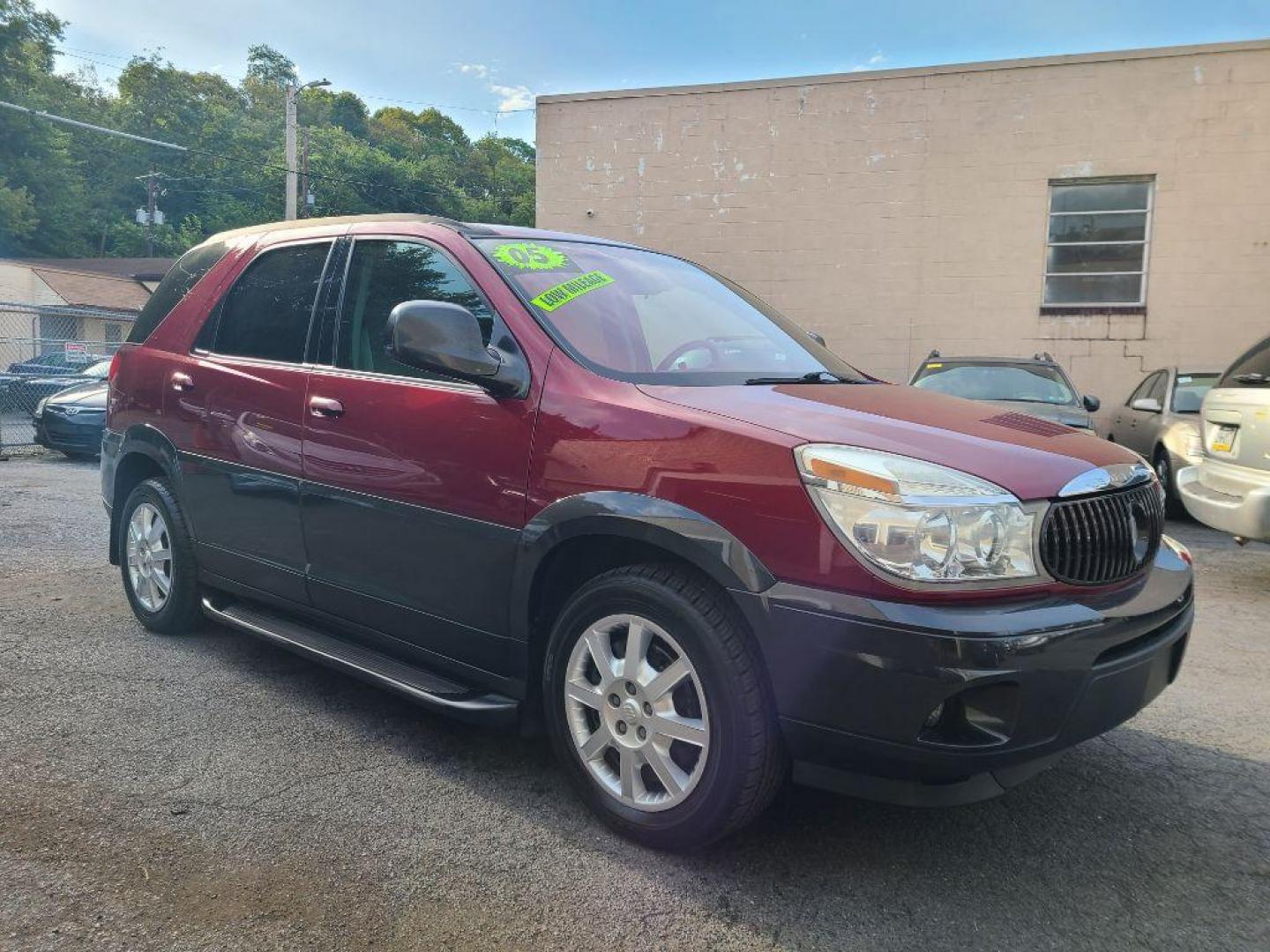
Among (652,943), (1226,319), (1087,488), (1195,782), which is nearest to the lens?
(652,943)

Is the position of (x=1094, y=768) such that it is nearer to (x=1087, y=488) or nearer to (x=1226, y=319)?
(x=1087, y=488)

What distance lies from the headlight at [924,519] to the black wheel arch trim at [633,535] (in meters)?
0.25

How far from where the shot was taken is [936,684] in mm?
2102

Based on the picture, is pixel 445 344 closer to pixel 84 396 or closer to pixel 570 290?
pixel 570 290

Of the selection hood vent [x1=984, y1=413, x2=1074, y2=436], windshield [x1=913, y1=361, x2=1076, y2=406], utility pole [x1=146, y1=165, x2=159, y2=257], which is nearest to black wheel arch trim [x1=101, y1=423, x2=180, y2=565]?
hood vent [x1=984, y1=413, x2=1074, y2=436]

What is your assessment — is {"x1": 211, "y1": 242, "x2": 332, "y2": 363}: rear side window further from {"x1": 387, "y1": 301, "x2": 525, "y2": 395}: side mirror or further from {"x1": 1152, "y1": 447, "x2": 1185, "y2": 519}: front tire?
{"x1": 1152, "y1": 447, "x2": 1185, "y2": 519}: front tire

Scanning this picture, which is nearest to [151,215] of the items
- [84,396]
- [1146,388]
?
[84,396]

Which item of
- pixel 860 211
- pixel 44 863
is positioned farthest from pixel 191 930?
pixel 860 211

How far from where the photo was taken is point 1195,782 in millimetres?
3049

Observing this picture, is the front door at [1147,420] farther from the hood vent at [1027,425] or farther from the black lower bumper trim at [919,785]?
the black lower bumper trim at [919,785]

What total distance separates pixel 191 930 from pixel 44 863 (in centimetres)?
56

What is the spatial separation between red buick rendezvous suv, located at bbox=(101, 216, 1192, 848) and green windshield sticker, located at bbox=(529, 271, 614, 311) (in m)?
0.01

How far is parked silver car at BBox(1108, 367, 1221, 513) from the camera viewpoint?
26.5ft

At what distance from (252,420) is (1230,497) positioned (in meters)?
5.14
